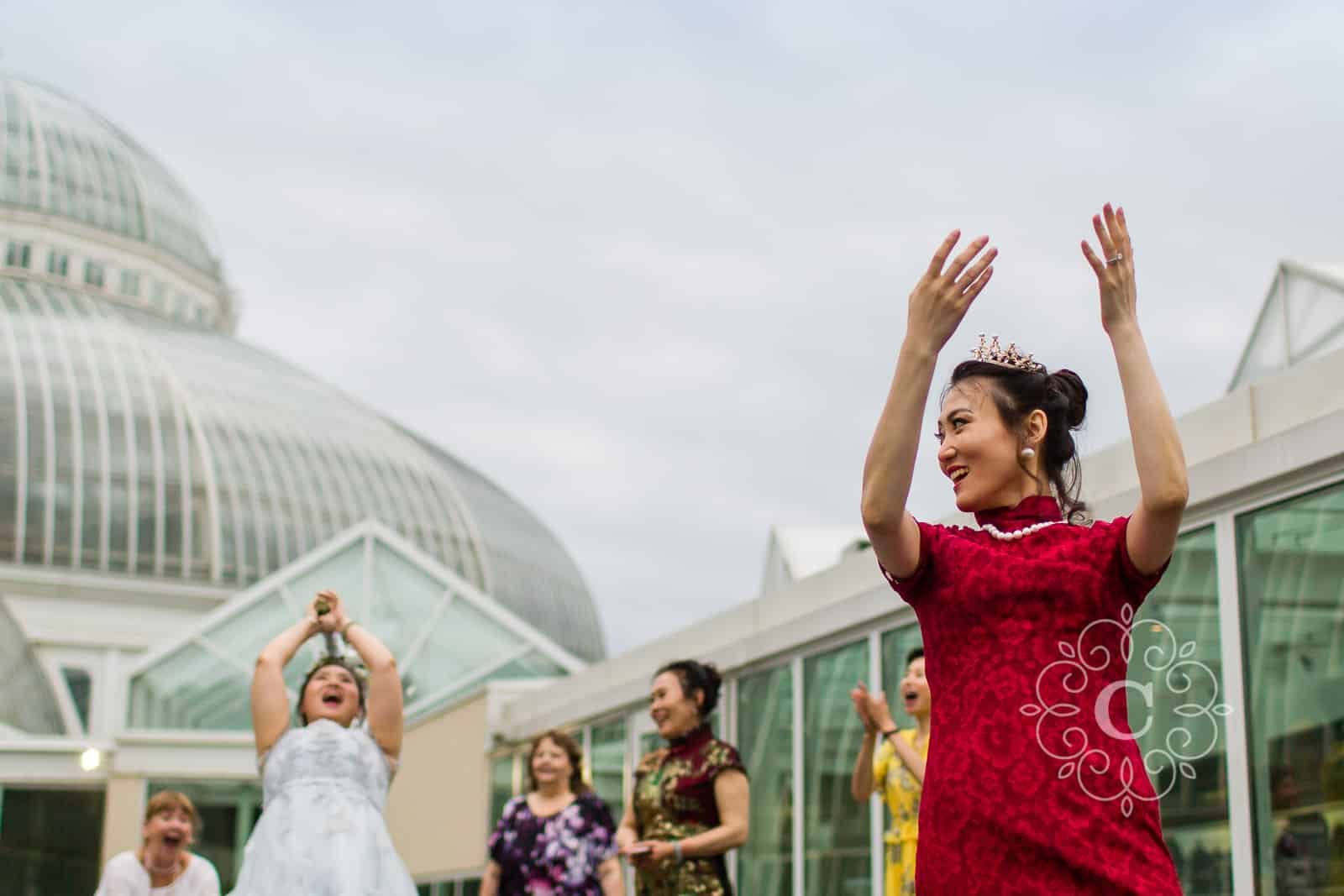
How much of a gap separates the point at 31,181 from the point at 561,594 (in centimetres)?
1970

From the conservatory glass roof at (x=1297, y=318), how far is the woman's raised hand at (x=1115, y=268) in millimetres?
14090

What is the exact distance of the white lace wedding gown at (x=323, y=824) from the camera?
6074 mm

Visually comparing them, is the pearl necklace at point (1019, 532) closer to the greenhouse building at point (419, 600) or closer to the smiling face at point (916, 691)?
the greenhouse building at point (419, 600)

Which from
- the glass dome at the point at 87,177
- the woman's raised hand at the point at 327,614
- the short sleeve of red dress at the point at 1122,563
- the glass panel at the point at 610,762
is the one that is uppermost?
the glass dome at the point at 87,177

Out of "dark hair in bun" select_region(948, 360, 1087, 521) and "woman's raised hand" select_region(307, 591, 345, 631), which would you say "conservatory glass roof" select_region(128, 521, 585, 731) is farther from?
"dark hair in bun" select_region(948, 360, 1087, 521)

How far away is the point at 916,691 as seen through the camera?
705cm

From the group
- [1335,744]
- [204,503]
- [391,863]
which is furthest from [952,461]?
[204,503]

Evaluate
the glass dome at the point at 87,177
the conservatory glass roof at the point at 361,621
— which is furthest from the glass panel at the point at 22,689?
the glass dome at the point at 87,177

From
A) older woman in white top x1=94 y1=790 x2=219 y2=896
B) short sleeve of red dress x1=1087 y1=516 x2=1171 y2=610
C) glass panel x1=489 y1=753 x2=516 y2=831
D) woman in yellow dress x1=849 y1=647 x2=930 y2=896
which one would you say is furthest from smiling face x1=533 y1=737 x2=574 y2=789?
glass panel x1=489 y1=753 x2=516 y2=831

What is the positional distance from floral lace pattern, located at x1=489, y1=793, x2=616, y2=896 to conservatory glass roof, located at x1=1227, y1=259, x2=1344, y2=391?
10529mm

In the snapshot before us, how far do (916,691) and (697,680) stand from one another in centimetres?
112

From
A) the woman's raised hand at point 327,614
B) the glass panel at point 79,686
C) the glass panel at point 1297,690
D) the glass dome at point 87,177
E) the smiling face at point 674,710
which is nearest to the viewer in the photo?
the woman's raised hand at point 327,614

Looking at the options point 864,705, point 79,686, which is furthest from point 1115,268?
point 79,686

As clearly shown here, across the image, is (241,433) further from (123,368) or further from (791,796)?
(791,796)
